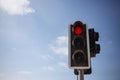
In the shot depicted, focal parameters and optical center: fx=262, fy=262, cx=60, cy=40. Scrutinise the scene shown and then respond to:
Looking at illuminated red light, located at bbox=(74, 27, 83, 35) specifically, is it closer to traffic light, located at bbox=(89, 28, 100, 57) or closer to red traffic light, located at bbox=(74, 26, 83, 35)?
red traffic light, located at bbox=(74, 26, 83, 35)

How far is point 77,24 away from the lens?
5.97m

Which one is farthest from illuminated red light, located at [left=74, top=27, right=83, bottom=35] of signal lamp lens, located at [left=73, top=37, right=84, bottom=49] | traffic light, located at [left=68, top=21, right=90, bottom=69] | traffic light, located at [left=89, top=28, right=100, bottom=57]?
traffic light, located at [left=89, top=28, right=100, bottom=57]

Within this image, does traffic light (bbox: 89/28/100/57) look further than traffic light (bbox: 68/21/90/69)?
Yes

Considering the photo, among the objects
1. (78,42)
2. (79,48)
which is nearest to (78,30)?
(78,42)

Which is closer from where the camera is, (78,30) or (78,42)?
(78,42)

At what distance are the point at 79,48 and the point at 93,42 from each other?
0.49 metres

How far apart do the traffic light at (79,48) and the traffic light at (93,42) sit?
0.27m

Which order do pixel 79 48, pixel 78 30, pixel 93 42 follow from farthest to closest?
1. pixel 93 42
2. pixel 78 30
3. pixel 79 48

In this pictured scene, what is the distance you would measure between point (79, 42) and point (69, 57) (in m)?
0.40

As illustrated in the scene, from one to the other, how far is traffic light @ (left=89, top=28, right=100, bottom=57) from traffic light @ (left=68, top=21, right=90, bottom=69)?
27cm

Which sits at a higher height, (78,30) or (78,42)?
(78,30)

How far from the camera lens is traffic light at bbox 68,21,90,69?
5648 mm

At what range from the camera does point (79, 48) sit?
5.72m

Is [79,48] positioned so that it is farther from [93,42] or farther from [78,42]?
[93,42]
